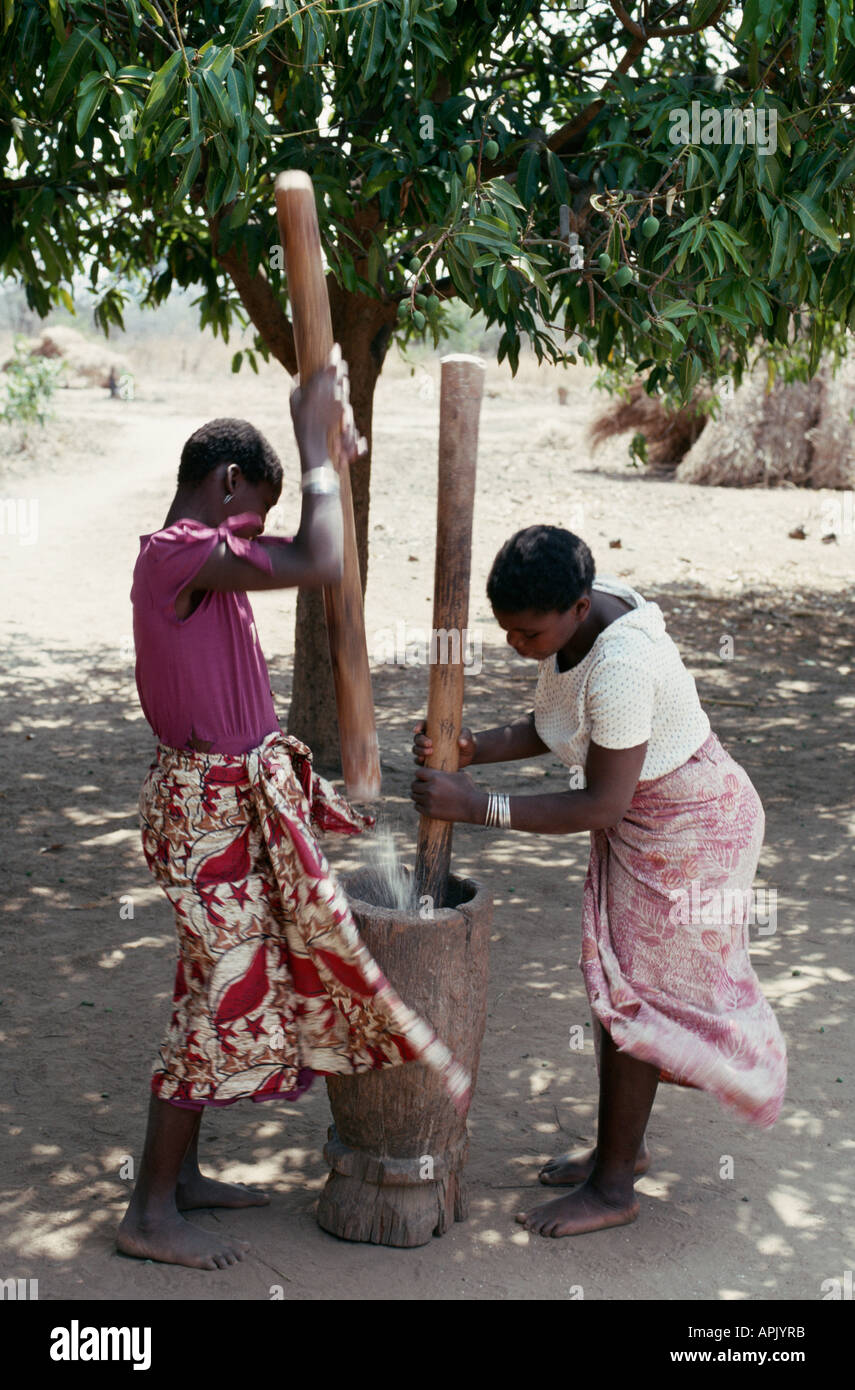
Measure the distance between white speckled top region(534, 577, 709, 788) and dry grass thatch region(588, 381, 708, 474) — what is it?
566 inches

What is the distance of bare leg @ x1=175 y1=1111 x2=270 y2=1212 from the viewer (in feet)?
9.07

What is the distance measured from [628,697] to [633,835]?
1.13 ft

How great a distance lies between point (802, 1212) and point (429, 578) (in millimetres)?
8418

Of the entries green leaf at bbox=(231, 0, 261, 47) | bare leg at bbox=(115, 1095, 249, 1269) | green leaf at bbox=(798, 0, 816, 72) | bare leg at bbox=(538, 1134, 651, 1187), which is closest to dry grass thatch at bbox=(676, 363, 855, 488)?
green leaf at bbox=(798, 0, 816, 72)

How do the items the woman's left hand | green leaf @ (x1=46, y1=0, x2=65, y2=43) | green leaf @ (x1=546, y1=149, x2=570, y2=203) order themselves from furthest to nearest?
green leaf @ (x1=546, y1=149, x2=570, y2=203) < green leaf @ (x1=46, y1=0, x2=65, y2=43) < the woman's left hand

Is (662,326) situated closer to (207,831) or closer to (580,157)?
(580,157)

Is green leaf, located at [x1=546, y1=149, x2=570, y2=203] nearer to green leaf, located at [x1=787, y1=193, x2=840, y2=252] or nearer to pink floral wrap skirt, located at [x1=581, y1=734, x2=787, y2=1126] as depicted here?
green leaf, located at [x1=787, y1=193, x2=840, y2=252]

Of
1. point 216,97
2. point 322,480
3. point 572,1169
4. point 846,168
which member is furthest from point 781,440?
point 322,480

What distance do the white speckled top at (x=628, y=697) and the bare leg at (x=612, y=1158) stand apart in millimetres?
630

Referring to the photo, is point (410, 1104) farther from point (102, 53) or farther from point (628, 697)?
point (102, 53)

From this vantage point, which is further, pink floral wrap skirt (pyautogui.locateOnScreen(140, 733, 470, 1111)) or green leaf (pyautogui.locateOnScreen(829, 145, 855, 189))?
green leaf (pyautogui.locateOnScreen(829, 145, 855, 189))
